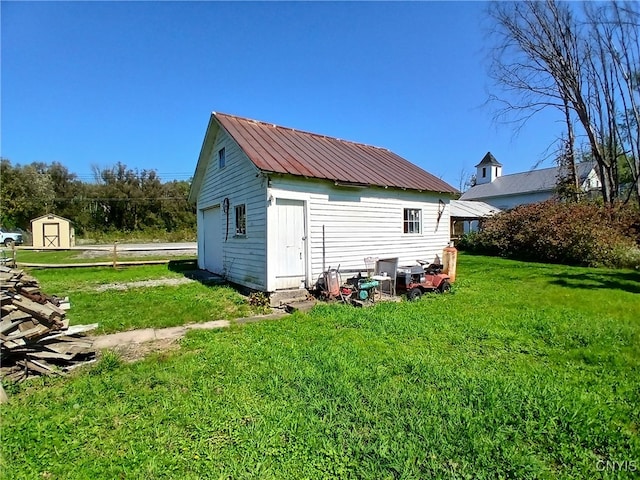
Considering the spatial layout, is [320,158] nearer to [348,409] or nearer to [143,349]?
[143,349]

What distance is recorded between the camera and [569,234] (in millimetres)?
14945

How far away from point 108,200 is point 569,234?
45.1m

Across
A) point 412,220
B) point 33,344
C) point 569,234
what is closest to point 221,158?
point 412,220

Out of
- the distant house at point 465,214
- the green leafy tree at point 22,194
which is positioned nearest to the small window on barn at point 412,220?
the distant house at point 465,214

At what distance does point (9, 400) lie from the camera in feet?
11.2

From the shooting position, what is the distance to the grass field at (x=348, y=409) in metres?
2.46

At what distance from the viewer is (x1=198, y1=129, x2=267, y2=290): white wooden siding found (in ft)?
27.9

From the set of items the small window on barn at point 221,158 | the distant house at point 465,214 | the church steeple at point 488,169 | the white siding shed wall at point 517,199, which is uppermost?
the church steeple at point 488,169

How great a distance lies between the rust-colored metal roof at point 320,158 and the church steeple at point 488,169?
110ft

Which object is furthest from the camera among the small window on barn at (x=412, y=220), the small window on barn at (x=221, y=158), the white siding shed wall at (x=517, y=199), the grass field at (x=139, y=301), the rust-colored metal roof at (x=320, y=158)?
the white siding shed wall at (x=517, y=199)

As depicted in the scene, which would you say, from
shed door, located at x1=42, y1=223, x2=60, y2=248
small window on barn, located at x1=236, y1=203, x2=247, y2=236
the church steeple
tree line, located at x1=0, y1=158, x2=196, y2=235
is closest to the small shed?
shed door, located at x1=42, y1=223, x2=60, y2=248

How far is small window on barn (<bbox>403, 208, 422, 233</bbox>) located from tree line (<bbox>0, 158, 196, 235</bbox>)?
35763mm

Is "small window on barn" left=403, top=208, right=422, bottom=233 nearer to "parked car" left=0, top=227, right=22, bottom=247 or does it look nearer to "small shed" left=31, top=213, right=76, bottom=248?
"small shed" left=31, top=213, right=76, bottom=248

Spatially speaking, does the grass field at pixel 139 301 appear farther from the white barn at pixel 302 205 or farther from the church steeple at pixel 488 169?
the church steeple at pixel 488 169
